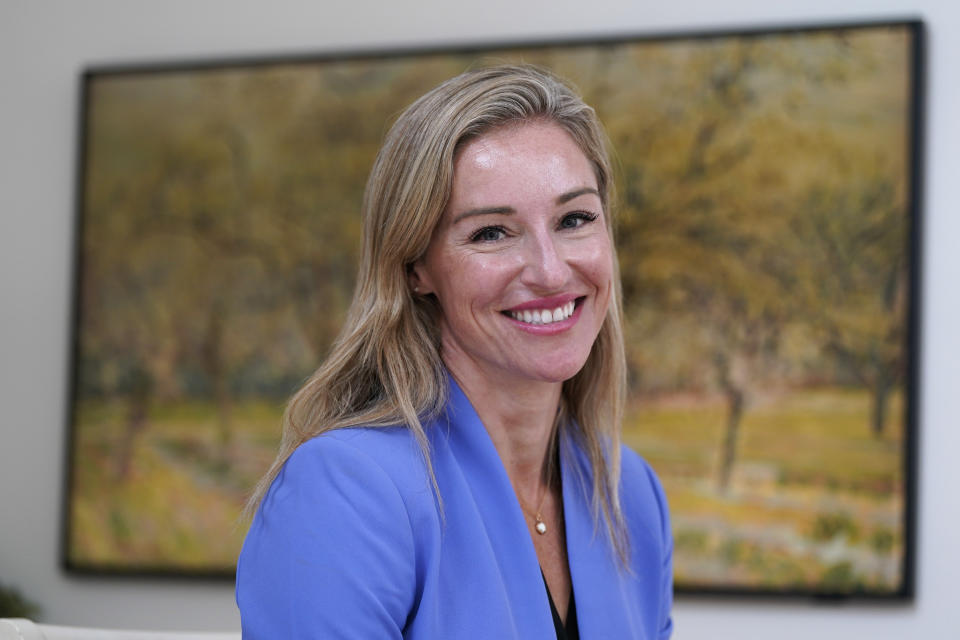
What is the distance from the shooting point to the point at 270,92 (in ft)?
10.1

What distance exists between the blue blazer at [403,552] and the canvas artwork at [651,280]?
1.42m

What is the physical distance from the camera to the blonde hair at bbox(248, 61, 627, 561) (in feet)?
4.17

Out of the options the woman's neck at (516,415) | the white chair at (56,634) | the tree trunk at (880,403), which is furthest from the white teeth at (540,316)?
the tree trunk at (880,403)

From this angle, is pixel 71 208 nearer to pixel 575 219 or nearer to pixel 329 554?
pixel 575 219

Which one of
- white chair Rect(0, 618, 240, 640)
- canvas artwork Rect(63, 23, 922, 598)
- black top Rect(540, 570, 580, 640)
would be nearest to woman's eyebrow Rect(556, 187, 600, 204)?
black top Rect(540, 570, 580, 640)

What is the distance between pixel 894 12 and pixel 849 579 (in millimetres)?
1426

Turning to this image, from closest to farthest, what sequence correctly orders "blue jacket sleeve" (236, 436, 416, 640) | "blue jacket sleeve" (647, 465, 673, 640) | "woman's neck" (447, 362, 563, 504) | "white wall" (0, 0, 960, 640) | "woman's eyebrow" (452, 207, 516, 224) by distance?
"blue jacket sleeve" (236, 436, 416, 640)
"woman's eyebrow" (452, 207, 516, 224)
"woman's neck" (447, 362, 563, 504)
"blue jacket sleeve" (647, 465, 673, 640)
"white wall" (0, 0, 960, 640)

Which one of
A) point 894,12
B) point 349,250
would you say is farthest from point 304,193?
point 894,12

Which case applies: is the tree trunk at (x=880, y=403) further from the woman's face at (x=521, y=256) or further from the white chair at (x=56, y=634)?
the white chair at (x=56, y=634)

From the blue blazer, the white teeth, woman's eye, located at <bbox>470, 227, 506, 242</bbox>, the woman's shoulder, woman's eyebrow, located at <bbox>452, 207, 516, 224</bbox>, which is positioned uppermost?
woman's eyebrow, located at <bbox>452, 207, 516, 224</bbox>

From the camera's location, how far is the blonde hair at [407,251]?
1270 millimetres

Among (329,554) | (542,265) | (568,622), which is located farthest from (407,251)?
(568,622)

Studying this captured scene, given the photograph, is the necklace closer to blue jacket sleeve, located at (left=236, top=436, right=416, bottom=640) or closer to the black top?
the black top

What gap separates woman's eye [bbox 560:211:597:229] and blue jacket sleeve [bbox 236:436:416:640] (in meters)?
0.38
